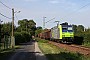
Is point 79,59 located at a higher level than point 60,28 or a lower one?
lower

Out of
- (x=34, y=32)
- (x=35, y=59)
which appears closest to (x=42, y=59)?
(x=35, y=59)

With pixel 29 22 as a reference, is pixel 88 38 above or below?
below

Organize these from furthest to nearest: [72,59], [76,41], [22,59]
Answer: [76,41] < [22,59] < [72,59]

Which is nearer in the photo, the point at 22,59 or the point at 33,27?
the point at 22,59

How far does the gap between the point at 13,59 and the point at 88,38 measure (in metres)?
33.7

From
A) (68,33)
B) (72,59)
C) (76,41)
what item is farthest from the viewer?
(76,41)

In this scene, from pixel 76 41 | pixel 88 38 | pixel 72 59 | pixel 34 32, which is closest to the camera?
pixel 72 59

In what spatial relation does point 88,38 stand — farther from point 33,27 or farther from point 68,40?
point 33,27

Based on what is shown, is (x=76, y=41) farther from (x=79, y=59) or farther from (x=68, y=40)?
(x=79, y=59)

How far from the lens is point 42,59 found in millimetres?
22453

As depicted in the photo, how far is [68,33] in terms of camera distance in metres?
49.2

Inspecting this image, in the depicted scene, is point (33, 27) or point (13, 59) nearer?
point (13, 59)

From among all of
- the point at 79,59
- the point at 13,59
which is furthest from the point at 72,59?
the point at 13,59

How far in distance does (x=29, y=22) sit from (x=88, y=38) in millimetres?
133852
